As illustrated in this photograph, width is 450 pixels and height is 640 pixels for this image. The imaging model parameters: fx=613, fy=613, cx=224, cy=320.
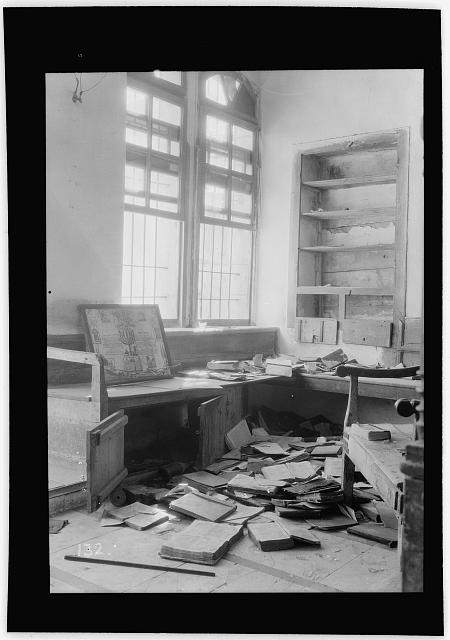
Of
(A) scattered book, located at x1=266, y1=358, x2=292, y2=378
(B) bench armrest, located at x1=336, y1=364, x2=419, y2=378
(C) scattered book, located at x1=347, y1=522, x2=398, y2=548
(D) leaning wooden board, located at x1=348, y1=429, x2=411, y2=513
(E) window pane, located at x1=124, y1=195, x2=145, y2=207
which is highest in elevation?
(E) window pane, located at x1=124, y1=195, x2=145, y2=207

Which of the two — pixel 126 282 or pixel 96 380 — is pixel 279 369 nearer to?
pixel 126 282

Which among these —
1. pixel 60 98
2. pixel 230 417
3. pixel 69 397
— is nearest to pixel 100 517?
pixel 69 397

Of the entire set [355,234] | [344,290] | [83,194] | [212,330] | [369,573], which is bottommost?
[369,573]

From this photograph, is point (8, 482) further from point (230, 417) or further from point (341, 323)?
point (341, 323)

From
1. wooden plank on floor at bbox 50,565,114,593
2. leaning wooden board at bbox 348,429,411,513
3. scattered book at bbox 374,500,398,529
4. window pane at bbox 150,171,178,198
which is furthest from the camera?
window pane at bbox 150,171,178,198

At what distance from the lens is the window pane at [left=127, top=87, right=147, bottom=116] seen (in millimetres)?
6023

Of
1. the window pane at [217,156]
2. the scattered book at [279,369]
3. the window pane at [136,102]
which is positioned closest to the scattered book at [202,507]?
the scattered book at [279,369]

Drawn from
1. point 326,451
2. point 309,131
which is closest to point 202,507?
point 326,451

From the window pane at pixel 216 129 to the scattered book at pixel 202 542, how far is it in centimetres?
464

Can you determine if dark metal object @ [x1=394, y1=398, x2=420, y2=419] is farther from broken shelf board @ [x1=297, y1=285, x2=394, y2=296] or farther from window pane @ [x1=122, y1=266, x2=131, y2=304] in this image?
broken shelf board @ [x1=297, y1=285, x2=394, y2=296]

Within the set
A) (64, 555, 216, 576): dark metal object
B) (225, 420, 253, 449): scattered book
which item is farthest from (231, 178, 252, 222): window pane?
(64, 555, 216, 576): dark metal object

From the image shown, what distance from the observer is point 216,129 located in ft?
23.2

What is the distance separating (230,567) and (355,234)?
4.70 metres

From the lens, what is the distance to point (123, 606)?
2439 mm
